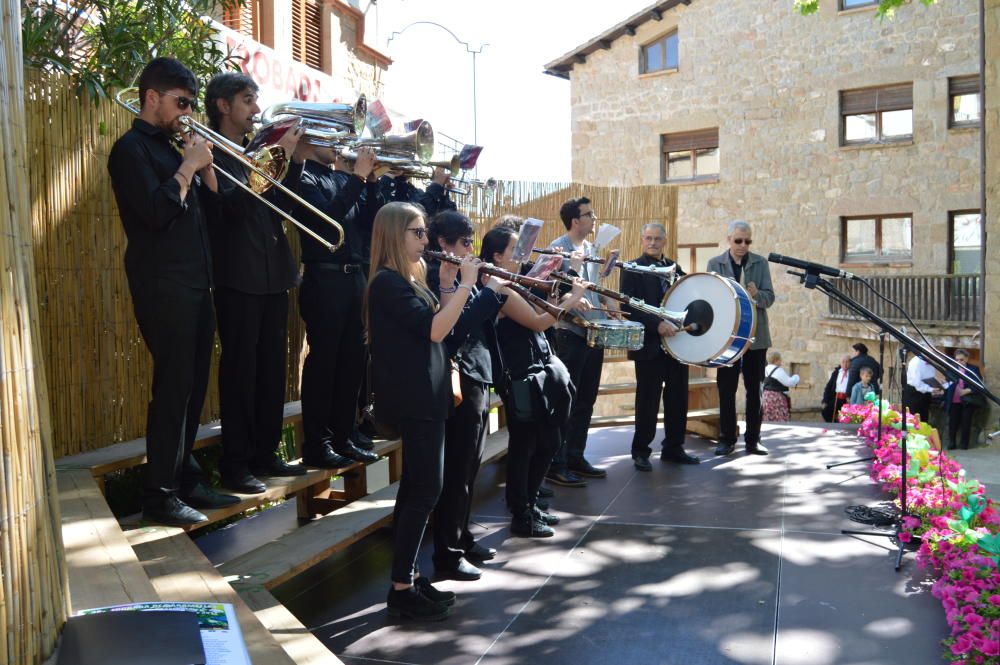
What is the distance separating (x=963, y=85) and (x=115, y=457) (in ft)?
68.2

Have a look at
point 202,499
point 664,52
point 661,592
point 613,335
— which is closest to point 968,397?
point 613,335

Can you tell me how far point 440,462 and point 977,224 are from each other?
769 inches

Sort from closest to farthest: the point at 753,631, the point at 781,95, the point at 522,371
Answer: the point at 753,631 → the point at 522,371 → the point at 781,95

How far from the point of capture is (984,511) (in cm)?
459

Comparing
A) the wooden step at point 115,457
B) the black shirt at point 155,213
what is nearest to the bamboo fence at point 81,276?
the wooden step at point 115,457

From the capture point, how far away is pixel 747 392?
24.4 ft

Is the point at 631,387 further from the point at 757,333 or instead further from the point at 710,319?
the point at 710,319

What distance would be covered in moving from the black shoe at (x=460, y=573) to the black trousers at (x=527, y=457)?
76 cm

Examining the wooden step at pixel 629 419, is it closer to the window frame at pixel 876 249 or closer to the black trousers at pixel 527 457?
the black trousers at pixel 527 457

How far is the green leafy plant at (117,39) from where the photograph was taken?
4.38 m

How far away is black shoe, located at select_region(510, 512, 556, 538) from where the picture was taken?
510 cm

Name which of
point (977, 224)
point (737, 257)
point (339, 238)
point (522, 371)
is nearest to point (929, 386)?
point (737, 257)

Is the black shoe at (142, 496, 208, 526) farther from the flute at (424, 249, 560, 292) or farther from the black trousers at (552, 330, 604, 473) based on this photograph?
the black trousers at (552, 330, 604, 473)

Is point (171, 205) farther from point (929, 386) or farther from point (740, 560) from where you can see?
point (929, 386)
